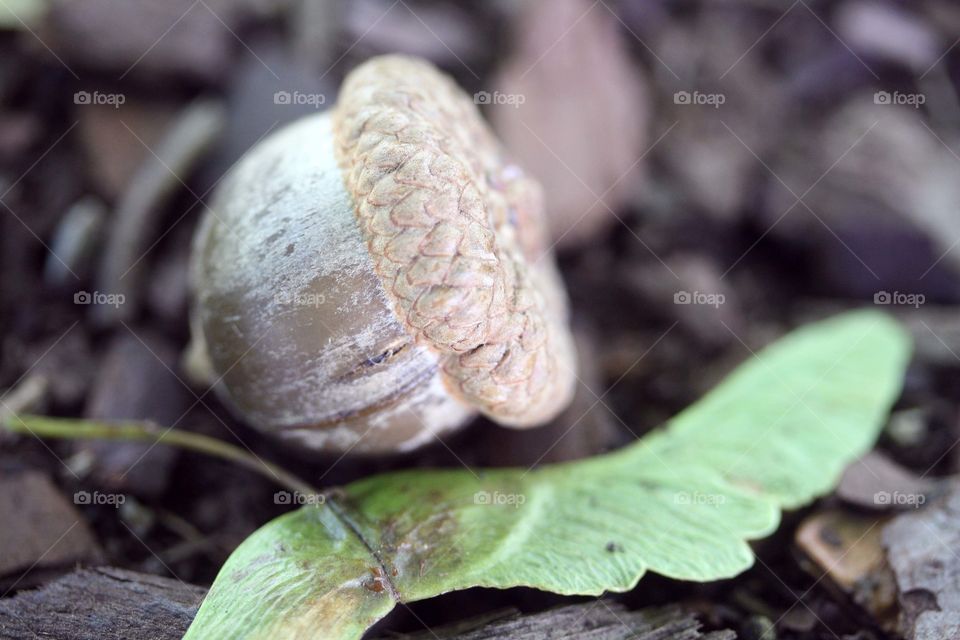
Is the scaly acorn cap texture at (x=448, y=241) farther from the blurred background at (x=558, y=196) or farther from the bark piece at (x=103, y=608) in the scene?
the bark piece at (x=103, y=608)

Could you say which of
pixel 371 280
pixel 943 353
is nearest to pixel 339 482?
pixel 371 280

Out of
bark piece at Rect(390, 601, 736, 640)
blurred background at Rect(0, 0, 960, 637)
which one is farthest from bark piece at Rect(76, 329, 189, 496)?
bark piece at Rect(390, 601, 736, 640)

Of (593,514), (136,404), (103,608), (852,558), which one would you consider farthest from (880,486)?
(136,404)

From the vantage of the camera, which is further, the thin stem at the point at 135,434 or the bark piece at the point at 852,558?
the thin stem at the point at 135,434

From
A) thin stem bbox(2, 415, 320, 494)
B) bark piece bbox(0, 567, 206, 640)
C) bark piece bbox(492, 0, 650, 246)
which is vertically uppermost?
bark piece bbox(492, 0, 650, 246)

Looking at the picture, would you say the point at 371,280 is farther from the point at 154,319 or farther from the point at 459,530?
the point at 154,319

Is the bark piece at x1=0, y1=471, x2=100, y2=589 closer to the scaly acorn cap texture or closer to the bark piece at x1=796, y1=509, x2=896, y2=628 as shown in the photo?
the scaly acorn cap texture

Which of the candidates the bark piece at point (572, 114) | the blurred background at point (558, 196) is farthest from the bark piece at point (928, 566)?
the bark piece at point (572, 114)
